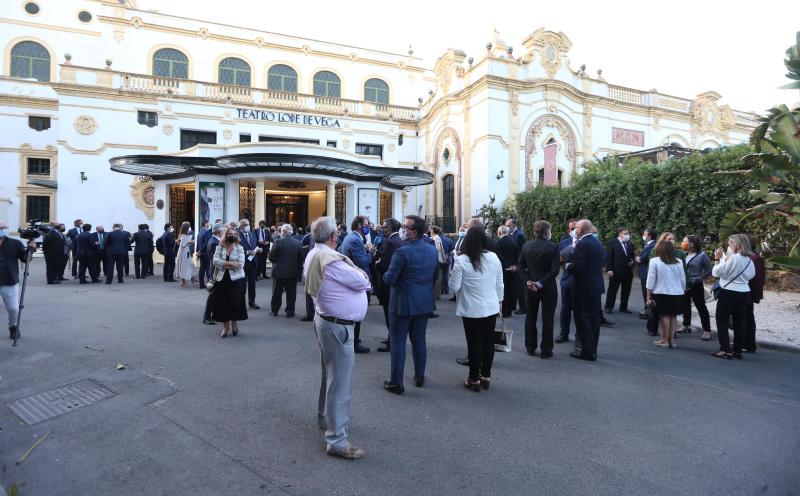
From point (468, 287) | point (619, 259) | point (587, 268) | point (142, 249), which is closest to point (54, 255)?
point (142, 249)

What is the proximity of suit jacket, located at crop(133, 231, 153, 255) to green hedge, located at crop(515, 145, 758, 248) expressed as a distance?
49.8 ft

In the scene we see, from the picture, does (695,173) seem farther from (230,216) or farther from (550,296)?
(230,216)

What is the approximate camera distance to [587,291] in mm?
6078

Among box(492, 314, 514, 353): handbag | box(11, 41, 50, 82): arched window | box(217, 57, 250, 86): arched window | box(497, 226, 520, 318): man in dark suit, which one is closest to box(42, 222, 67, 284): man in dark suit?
box(497, 226, 520, 318): man in dark suit

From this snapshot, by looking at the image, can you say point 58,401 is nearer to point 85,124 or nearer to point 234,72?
point 85,124

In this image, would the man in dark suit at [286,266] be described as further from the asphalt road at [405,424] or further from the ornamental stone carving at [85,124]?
the ornamental stone carving at [85,124]

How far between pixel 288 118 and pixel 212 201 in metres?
8.01

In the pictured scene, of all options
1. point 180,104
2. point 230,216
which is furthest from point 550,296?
point 180,104

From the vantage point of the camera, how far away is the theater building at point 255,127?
65.5 feet

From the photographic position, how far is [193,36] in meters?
27.3

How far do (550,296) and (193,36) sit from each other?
97.5 ft

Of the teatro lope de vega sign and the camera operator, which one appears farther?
the teatro lope de vega sign

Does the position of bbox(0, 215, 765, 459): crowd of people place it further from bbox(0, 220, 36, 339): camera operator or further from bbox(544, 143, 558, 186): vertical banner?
bbox(544, 143, 558, 186): vertical banner

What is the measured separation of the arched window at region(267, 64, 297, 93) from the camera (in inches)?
1147
